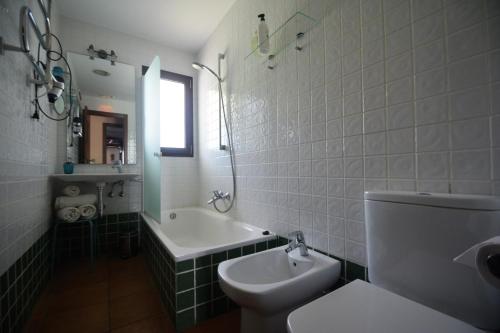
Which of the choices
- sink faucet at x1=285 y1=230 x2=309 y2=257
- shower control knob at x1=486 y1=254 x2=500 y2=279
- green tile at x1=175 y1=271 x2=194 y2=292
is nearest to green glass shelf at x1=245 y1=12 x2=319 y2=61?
sink faucet at x1=285 y1=230 x2=309 y2=257

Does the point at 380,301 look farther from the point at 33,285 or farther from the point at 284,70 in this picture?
the point at 33,285

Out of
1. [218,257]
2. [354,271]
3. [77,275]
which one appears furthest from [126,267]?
[354,271]

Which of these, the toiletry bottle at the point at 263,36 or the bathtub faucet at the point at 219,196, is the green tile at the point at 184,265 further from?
the toiletry bottle at the point at 263,36

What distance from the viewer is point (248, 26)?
185cm

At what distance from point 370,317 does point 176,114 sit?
2711 mm

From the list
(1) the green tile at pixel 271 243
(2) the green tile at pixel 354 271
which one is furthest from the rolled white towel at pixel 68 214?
(2) the green tile at pixel 354 271

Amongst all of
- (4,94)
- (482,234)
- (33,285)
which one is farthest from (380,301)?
(33,285)

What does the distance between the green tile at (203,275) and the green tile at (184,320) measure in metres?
0.16

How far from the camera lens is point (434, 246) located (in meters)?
0.71

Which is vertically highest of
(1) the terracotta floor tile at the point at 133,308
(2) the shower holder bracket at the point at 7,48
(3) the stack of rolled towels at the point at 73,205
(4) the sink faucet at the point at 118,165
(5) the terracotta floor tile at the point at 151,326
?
(2) the shower holder bracket at the point at 7,48

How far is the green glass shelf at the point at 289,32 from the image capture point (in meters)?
1.29

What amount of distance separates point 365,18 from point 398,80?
0.35 m

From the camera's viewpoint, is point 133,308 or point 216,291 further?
point 133,308

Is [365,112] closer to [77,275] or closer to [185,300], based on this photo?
[185,300]
